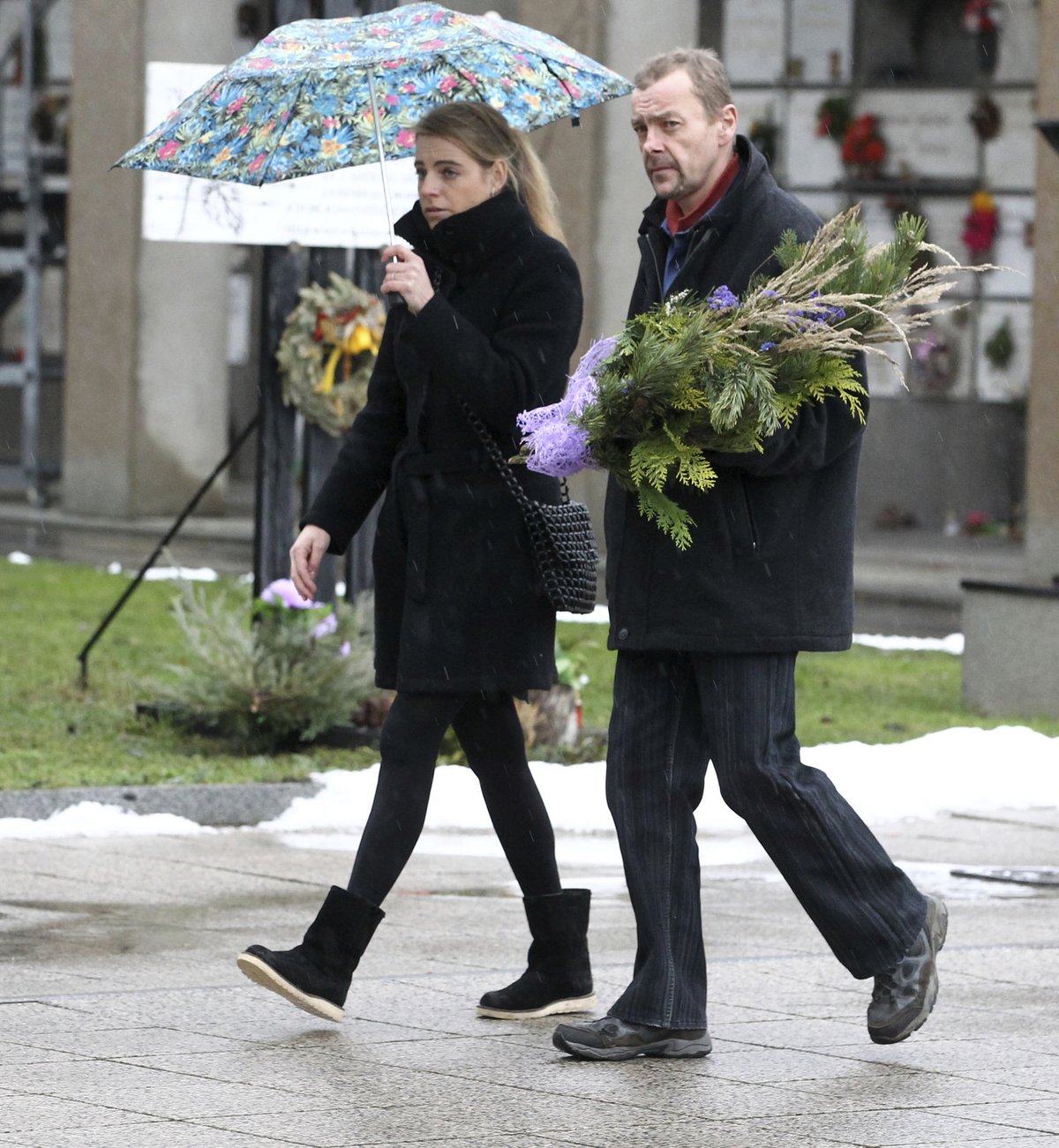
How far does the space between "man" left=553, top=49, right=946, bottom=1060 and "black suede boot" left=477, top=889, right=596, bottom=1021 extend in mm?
379

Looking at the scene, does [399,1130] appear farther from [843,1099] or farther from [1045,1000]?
[1045,1000]

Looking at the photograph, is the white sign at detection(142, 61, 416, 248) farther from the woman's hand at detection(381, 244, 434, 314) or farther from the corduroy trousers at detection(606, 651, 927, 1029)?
the corduroy trousers at detection(606, 651, 927, 1029)

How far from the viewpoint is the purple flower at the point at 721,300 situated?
4.74 m

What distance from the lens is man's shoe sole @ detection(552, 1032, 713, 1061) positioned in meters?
4.95

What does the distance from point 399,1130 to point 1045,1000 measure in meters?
1.98

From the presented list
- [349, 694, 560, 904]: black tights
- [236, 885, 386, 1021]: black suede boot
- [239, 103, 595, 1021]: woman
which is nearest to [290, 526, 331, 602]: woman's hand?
[239, 103, 595, 1021]: woman

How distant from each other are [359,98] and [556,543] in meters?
1.64

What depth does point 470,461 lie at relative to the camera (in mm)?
5359

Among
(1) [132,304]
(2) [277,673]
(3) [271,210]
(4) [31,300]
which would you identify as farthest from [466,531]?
(4) [31,300]

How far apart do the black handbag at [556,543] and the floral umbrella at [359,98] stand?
1130mm

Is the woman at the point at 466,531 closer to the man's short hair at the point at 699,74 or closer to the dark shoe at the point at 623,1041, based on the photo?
the dark shoe at the point at 623,1041

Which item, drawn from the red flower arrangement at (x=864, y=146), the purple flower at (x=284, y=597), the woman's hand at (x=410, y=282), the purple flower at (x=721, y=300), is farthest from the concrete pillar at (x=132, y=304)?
the purple flower at (x=721, y=300)

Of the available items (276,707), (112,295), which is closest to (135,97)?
(112,295)

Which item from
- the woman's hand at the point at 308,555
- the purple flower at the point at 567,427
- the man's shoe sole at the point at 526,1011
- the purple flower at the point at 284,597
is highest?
the purple flower at the point at 567,427
